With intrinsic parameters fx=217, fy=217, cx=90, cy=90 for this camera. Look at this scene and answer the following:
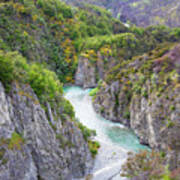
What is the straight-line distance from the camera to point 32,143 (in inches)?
930

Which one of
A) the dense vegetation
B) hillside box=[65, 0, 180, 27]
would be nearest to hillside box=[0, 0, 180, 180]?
the dense vegetation

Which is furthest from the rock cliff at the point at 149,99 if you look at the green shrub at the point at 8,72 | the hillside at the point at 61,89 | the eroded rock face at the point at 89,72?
the green shrub at the point at 8,72

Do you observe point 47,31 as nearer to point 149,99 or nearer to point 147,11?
point 149,99

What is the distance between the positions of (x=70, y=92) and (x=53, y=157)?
134ft

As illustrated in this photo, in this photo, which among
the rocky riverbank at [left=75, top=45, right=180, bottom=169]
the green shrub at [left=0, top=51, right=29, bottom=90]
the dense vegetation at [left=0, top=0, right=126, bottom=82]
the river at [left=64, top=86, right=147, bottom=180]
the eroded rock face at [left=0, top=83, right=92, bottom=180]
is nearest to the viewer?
the eroded rock face at [left=0, top=83, right=92, bottom=180]

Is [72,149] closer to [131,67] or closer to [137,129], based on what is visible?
[137,129]

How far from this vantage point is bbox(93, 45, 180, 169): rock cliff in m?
33.1

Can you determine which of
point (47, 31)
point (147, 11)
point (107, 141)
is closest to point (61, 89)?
point (107, 141)

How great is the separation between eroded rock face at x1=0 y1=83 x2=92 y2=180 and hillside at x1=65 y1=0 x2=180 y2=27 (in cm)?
12839

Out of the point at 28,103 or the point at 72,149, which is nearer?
the point at 28,103

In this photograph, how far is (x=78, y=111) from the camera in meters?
51.4

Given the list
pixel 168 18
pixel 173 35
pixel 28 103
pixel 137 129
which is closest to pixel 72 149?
pixel 28 103

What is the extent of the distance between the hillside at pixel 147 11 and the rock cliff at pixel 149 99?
10669 centimetres

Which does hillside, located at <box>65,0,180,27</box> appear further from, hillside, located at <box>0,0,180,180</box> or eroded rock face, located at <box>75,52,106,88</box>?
eroded rock face, located at <box>75,52,106,88</box>
